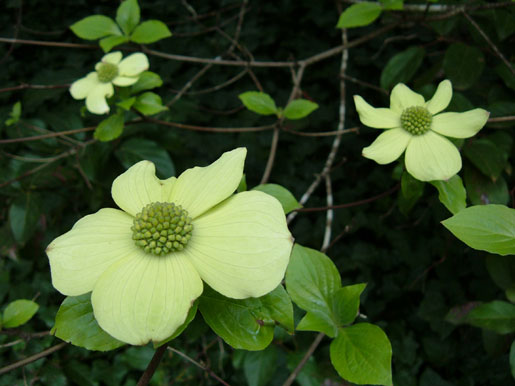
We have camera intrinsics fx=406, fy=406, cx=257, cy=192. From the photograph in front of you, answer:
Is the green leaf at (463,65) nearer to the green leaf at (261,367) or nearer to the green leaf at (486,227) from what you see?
the green leaf at (486,227)

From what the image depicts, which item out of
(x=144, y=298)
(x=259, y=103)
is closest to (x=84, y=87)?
(x=259, y=103)

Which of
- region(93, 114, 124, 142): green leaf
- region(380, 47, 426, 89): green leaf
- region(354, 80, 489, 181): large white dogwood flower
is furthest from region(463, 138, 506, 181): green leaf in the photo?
region(93, 114, 124, 142): green leaf

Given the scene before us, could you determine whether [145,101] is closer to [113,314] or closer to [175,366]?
[113,314]

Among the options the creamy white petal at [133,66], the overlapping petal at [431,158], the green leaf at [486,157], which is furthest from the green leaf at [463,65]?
the creamy white petal at [133,66]

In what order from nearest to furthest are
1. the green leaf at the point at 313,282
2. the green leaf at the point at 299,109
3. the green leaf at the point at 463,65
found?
1. the green leaf at the point at 313,282
2. the green leaf at the point at 299,109
3. the green leaf at the point at 463,65

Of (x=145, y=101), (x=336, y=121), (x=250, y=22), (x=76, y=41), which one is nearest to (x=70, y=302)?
(x=145, y=101)

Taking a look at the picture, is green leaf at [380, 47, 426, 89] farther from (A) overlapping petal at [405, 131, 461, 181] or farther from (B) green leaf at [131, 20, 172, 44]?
(B) green leaf at [131, 20, 172, 44]
